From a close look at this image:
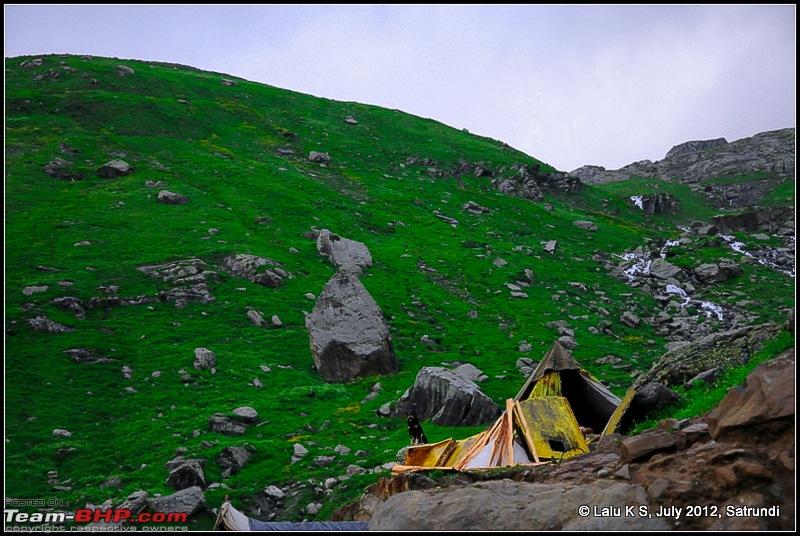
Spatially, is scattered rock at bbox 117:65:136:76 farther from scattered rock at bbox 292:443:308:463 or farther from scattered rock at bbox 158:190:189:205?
scattered rock at bbox 292:443:308:463

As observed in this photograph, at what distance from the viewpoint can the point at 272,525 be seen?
16.6m

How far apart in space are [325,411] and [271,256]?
24179 millimetres

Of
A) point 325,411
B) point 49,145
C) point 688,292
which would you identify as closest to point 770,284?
point 688,292

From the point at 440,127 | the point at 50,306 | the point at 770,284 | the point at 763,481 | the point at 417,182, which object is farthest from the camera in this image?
the point at 440,127

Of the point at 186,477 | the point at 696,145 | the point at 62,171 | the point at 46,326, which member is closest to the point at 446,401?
the point at 186,477

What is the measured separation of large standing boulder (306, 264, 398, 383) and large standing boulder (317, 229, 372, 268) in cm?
1651

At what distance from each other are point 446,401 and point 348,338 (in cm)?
1040

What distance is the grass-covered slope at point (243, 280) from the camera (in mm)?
30156

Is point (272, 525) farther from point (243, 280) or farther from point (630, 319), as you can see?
point (630, 319)

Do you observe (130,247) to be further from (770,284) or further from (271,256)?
(770,284)

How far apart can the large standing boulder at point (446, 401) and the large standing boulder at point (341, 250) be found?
25.9 metres

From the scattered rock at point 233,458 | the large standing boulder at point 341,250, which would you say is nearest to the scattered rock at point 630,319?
the large standing boulder at point 341,250

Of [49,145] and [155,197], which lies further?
[49,145]

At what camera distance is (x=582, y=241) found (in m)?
74.8
